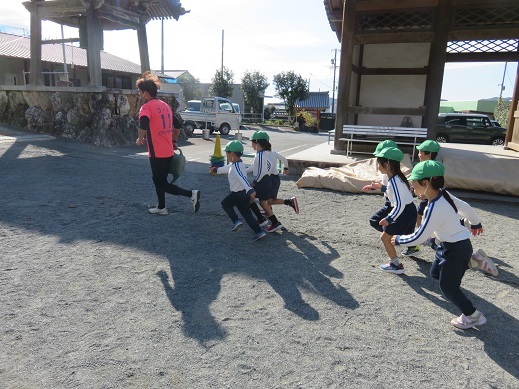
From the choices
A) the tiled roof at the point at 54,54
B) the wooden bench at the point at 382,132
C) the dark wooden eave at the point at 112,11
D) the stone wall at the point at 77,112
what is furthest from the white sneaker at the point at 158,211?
the tiled roof at the point at 54,54

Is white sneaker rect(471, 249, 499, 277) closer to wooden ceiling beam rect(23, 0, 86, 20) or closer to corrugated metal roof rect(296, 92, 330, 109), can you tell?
wooden ceiling beam rect(23, 0, 86, 20)

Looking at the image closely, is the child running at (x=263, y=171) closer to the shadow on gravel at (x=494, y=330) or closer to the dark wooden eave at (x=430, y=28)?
the shadow on gravel at (x=494, y=330)

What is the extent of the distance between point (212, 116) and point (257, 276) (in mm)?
17019

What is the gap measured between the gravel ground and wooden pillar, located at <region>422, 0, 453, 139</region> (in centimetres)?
384

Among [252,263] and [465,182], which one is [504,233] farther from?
[252,263]

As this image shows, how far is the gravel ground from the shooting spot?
2051 millimetres

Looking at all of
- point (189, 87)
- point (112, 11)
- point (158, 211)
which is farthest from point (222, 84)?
point (158, 211)

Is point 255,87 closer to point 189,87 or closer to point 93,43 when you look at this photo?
point 189,87

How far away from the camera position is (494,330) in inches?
99.3

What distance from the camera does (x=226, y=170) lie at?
4.11 m

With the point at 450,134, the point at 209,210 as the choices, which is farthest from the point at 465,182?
the point at 450,134

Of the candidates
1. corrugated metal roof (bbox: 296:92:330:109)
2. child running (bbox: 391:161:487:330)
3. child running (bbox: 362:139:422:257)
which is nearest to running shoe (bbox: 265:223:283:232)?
child running (bbox: 362:139:422:257)

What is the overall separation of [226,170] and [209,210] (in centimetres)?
137

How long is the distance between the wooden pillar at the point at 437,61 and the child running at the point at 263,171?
5436 mm
